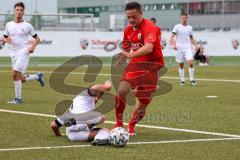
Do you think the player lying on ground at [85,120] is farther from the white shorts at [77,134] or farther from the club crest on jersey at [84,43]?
the club crest on jersey at [84,43]

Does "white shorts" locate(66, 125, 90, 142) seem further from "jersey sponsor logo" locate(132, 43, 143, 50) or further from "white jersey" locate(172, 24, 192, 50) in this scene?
"white jersey" locate(172, 24, 192, 50)

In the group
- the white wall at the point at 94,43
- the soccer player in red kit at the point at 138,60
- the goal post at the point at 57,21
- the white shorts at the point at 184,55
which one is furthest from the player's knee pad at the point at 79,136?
Answer: the goal post at the point at 57,21

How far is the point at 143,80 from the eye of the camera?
11391 millimetres

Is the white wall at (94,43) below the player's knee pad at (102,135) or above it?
below

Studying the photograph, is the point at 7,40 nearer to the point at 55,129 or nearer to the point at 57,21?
the point at 55,129

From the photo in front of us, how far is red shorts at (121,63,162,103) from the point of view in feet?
37.0

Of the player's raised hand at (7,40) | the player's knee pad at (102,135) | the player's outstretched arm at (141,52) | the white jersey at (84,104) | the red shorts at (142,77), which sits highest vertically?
the player's outstretched arm at (141,52)

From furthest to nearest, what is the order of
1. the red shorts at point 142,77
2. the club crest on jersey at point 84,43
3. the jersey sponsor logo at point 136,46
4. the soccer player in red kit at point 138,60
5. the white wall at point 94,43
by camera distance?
the club crest on jersey at point 84,43
the white wall at point 94,43
the red shorts at point 142,77
the jersey sponsor logo at point 136,46
the soccer player in red kit at point 138,60

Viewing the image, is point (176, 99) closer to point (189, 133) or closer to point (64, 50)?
point (189, 133)

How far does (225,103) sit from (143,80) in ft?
19.2

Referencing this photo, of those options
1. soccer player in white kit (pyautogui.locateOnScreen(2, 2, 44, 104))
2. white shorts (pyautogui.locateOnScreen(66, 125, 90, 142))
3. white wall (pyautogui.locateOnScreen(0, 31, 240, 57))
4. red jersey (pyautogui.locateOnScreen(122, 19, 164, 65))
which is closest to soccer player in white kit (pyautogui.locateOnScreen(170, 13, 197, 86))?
soccer player in white kit (pyautogui.locateOnScreen(2, 2, 44, 104))

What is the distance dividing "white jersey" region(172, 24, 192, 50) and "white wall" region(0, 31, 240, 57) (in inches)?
489

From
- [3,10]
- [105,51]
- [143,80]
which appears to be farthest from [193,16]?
[143,80]

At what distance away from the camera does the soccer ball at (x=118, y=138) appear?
970cm
